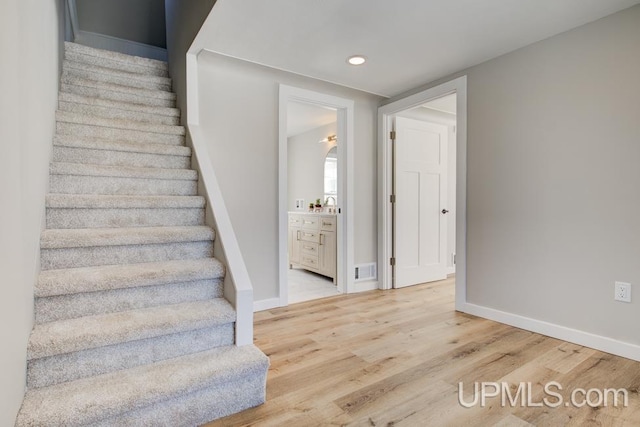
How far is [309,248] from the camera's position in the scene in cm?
448

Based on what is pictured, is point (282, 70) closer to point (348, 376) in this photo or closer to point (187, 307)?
point (187, 307)

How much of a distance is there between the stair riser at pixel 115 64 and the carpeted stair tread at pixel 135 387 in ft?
9.36

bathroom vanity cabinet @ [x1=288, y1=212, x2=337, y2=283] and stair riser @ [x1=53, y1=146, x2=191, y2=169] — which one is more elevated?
stair riser @ [x1=53, y1=146, x2=191, y2=169]

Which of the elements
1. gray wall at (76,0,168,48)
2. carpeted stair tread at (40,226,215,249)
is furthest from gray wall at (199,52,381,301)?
gray wall at (76,0,168,48)

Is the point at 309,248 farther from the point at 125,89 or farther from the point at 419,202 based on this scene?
the point at 125,89

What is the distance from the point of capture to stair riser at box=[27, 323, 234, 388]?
1320 mm

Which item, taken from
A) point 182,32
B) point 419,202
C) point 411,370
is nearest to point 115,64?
point 182,32

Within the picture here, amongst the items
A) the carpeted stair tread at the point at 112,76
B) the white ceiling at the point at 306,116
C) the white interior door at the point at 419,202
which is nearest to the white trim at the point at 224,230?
the carpeted stair tread at the point at 112,76

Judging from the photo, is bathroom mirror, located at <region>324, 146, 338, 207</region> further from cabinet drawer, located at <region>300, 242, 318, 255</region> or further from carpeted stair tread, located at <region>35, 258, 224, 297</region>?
carpeted stair tread, located at <region>35, 258, 224, 297</region>

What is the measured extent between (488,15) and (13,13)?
2.39 metres

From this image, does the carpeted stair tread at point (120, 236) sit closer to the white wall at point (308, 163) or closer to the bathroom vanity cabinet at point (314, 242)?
the bathroom vanity cabinet at point (314, 242)

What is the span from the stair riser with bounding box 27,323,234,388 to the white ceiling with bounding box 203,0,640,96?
1841 mm

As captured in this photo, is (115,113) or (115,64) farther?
(115,64)

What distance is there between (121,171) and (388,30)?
2.04 metres
